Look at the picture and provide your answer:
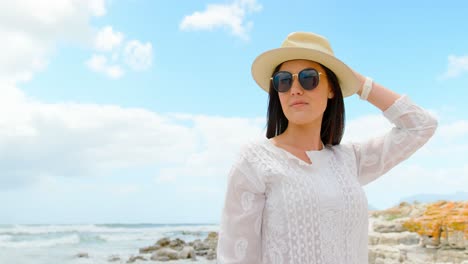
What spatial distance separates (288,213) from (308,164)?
0.23m

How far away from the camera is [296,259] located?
5.21ft

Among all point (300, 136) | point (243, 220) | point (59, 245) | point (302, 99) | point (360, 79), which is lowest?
point (59, 245)

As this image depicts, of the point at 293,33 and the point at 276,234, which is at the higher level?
the point at 293,33

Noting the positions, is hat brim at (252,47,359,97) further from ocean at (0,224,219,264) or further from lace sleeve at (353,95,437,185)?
ocean at (0,224,219,264)

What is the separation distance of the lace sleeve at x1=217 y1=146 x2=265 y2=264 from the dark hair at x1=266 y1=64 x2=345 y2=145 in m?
0.31

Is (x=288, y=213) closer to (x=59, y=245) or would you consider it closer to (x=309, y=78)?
(x=309, y=78)

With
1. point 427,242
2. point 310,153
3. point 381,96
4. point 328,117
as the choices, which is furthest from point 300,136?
point 427,242

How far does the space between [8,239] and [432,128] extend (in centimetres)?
2708

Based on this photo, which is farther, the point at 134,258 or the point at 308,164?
the point at 134,258

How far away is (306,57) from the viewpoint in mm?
1808

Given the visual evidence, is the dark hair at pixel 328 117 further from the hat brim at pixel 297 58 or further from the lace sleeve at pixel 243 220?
the lace sleeve at pixel 243 220

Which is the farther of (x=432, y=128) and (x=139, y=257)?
(x=139, y=257)

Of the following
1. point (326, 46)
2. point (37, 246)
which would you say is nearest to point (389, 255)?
point (326, 46)

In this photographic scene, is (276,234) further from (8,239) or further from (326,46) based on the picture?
(8,239)
